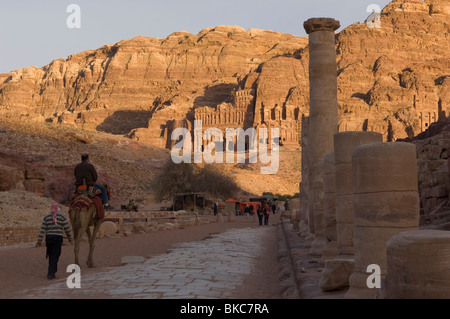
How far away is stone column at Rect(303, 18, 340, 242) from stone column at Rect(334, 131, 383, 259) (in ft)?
21.5

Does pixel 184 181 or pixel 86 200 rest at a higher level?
pixel 184 181

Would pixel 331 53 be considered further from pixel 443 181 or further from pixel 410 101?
pixel 410 101

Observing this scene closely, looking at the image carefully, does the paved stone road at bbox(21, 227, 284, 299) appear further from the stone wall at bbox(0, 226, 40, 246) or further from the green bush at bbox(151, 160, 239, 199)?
the green bush at bbox(151, 160, 239, 199)

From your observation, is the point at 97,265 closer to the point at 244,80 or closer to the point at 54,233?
the point at 54,233

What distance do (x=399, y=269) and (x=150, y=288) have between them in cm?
406

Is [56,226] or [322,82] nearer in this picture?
[56,226]

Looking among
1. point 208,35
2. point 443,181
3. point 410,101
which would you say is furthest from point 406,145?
point 208,35

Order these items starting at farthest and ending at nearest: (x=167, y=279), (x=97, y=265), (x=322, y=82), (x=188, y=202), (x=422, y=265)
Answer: (x=188, y=202) → (x=322, y=82) → (x=97, y=265) → (x=167, y=279) → (x=422, y=265)

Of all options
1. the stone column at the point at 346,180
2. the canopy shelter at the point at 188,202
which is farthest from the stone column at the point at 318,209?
the canopy shelter at the point at 188,202

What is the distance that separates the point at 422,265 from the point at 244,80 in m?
110

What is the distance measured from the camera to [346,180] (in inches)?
300

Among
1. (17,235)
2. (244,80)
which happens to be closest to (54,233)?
(17,235)

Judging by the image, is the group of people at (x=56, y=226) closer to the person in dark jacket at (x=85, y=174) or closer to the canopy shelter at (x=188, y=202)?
the person in dark jacket at (x=85, y=174)

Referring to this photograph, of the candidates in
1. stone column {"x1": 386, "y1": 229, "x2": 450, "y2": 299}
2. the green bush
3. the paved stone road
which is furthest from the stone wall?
the green bush
